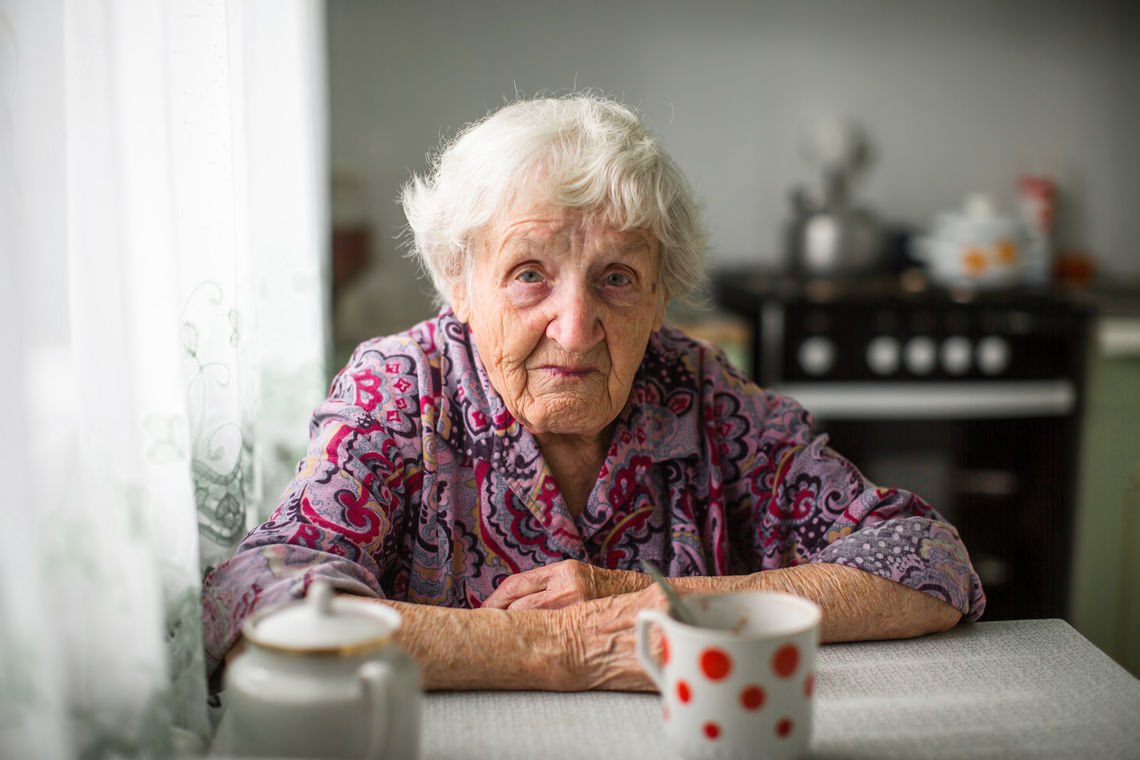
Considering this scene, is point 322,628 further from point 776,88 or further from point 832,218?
point 776,88

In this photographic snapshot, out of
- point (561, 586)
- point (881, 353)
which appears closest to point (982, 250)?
point (881, 353)

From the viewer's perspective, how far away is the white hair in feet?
4.00

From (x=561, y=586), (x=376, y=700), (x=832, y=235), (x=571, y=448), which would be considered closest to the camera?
(x=376, y=700)

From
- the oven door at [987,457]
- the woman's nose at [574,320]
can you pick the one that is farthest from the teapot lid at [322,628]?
the oven door at [987,457]

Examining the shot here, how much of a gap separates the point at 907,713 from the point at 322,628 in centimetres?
51

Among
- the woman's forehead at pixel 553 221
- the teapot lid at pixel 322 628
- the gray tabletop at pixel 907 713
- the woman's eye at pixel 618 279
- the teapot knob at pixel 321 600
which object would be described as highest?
the woman's forehead at pixel 553 221

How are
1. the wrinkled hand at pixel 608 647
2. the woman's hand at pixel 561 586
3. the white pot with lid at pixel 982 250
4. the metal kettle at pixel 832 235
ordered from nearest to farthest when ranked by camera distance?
the wrinkled hand at pixel 608 647, the woman's hand at pixel 561 586, the white pot with lid at pixel 982 250, the metal kettle at pixel 832 235

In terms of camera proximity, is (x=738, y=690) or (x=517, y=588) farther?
(x=517, y=588)

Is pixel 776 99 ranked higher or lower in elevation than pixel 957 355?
higher

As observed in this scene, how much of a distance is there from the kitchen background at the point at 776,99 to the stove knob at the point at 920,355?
Answer: 607 millimetres

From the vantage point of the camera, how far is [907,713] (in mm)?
937

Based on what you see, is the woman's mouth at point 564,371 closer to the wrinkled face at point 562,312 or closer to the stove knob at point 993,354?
the wrinkled face at point 562,312

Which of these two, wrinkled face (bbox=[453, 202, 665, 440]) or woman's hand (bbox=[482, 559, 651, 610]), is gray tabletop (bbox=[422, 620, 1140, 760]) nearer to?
woman's hand (bbox=[482, 559, 651, 610])

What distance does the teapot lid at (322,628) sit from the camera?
713mm
